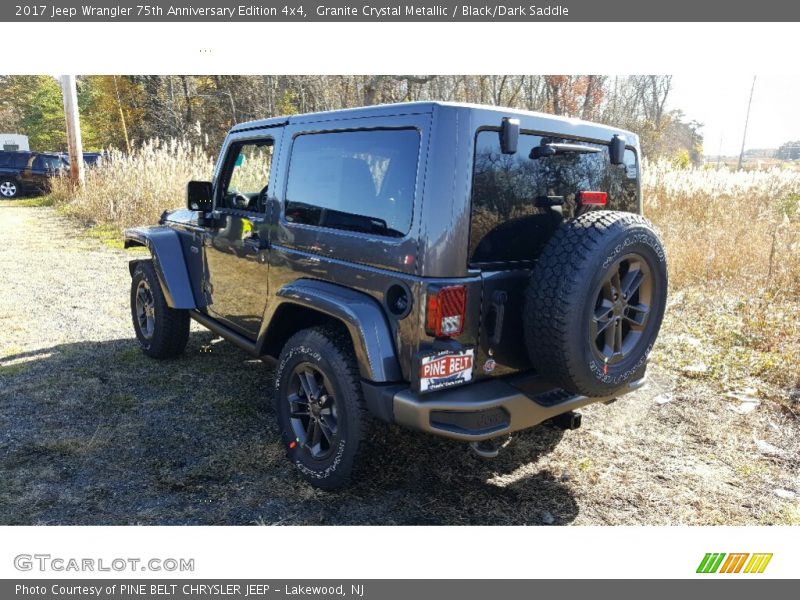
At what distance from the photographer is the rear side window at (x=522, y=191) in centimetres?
253

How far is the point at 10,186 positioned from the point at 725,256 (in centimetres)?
2254

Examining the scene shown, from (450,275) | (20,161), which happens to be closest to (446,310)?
(450,275)

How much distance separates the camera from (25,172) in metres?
19.8

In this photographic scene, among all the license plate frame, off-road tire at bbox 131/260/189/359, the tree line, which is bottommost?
off-road tire at bbox 131/260/189/359

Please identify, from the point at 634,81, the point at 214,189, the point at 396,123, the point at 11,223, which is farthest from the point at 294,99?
the point at 396,123

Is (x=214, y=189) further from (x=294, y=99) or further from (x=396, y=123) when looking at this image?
(x=294, y=99)

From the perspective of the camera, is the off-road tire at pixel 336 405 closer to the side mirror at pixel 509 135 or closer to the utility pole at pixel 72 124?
the side mirror at pixel 509 135

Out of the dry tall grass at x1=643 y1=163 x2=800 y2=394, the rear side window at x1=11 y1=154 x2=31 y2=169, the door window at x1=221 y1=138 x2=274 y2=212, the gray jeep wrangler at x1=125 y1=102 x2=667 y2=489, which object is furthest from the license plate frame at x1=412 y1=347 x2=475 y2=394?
the rear side window at x1=11 y1=154 x2=31 y2=169

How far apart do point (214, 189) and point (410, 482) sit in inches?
101

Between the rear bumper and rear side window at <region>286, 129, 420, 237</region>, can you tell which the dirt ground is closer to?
the rear bumper

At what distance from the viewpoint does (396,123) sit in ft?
8.57

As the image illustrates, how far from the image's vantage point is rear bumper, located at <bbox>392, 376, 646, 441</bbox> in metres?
2.41

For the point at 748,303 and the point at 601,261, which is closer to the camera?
the point at 601,261

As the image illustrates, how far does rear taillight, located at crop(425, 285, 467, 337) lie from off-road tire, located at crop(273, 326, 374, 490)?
54 cm
